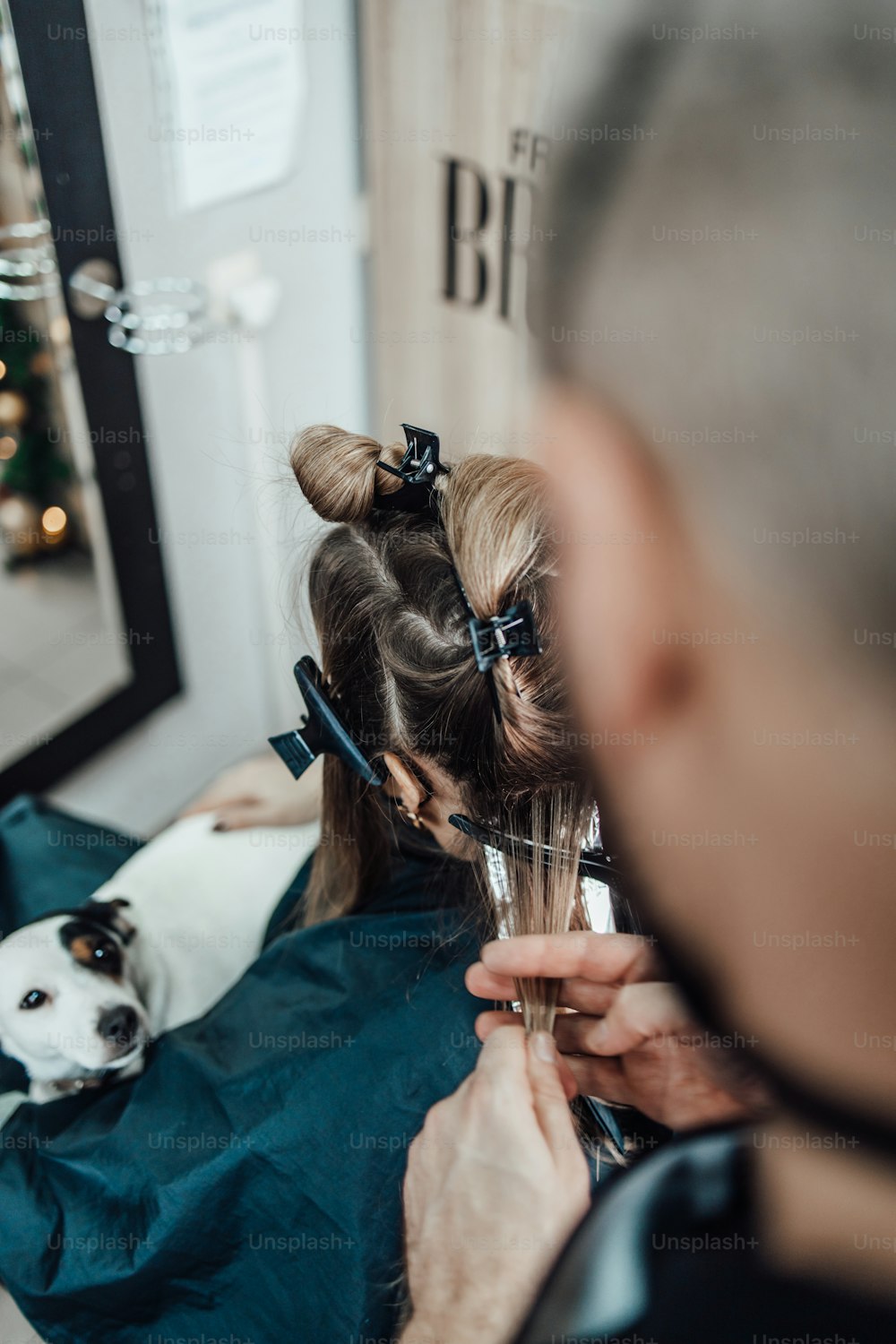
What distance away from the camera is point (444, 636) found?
624 millimetres

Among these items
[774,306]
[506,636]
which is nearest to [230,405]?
[506,636]

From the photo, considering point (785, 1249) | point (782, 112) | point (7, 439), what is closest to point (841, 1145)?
point (785, 1249)

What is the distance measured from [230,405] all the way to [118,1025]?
1112mm

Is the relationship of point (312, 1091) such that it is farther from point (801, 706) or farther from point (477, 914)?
point (801, 706)

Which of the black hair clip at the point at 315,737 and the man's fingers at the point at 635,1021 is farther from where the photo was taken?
the black hair clip at the point at 315,737

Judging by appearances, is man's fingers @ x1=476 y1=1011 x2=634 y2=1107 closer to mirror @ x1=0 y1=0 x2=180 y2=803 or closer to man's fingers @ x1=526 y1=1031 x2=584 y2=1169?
man's fingers @ x1=526 y1=1031 x2=584 y2=1169

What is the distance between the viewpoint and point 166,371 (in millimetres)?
1406

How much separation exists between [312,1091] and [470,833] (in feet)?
0.87

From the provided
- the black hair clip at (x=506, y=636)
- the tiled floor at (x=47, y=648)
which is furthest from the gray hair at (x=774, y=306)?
the tiled floor at (x=47, y=648)

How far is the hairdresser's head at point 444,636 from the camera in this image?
0.54 m

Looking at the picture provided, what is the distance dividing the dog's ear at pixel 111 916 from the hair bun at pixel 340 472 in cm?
52

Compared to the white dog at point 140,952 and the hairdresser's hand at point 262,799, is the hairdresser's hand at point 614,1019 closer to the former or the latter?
the white dog at point 140,952

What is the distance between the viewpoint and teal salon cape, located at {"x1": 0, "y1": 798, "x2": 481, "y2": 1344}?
A: 672 millimetres

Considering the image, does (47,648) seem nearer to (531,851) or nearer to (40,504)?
(40,504)
